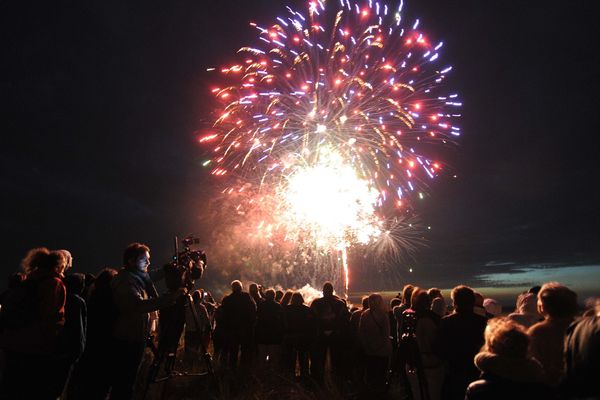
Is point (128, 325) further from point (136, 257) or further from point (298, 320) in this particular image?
point (298, 320)

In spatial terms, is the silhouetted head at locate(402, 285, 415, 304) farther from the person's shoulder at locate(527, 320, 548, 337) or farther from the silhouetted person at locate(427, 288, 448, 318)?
the person's shoulder at locate(527, 320, 548, 337)

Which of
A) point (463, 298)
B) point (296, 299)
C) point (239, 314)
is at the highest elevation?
point (463, 298)

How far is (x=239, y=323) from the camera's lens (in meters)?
8.62

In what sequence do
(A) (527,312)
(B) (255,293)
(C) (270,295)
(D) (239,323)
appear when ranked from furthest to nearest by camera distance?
(B) (255,293), (C) (270,295), (D) (239,323), (A) (527,312)

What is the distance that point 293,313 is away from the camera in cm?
854

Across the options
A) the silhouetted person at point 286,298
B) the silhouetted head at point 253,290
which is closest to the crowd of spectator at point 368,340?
the silhouetted person at point 286,298

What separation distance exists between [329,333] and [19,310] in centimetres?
554

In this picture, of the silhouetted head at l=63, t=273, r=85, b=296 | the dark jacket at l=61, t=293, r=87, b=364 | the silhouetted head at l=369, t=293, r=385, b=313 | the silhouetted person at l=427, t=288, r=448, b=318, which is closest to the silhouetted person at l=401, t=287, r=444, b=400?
the silhouetted person at l=427, t=288, r=448, b=318

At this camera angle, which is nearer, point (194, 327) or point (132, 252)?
point (132, 252)

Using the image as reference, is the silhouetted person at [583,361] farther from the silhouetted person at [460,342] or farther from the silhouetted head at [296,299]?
the silhouetted head at [296,299]

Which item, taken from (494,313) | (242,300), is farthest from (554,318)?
(242,300)

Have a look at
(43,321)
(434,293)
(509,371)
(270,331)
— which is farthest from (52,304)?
(434,293)

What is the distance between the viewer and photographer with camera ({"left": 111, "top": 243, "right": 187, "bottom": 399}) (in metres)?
4.75

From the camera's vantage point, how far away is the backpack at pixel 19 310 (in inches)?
165
